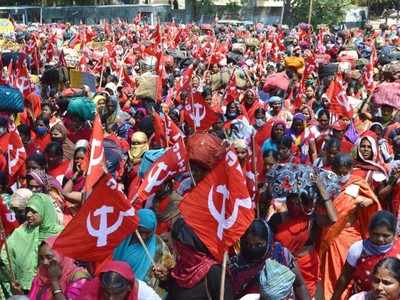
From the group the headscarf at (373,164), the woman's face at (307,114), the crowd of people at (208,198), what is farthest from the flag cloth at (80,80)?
the headscarf at (373,164)

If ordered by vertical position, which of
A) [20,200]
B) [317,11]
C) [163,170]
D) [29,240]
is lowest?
[317,11]

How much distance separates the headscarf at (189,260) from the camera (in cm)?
354

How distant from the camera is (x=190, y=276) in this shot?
3.54 meters

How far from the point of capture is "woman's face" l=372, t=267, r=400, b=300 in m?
3.29

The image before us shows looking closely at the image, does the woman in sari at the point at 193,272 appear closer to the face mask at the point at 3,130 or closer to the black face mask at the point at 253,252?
the black face mask at the point at 253,252

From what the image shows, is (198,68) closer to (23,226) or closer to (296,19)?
(23,226)

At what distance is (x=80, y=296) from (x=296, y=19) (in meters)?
38.7

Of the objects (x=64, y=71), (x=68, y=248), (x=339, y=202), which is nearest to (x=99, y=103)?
(x=64, y=71)

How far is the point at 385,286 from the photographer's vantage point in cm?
331

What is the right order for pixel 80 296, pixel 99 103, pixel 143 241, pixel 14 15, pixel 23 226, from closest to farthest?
pixel 80 296, pixel 143 241, pixel 23 226, pixel 99 103, pixel 14 15

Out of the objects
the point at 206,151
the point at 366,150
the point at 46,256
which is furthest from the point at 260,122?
the point at 46,256

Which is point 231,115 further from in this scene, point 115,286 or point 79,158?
point 115,286

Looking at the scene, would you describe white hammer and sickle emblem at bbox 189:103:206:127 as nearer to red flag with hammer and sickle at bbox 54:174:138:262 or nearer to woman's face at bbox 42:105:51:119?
woman's face at bbox 42:105:51:119

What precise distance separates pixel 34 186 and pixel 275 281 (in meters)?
2.35
